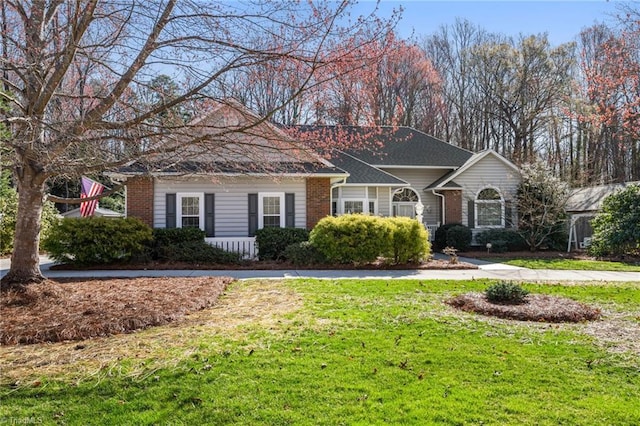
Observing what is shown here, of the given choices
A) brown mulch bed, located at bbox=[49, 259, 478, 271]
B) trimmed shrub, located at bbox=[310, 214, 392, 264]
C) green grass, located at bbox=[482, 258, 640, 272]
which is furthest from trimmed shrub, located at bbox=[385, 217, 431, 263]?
green grass, located at bbox=[482, 258, 640, 272]

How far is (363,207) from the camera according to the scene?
19.0 m

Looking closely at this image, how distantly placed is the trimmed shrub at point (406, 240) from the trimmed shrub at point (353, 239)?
23cm

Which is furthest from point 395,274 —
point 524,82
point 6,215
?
point 524,82

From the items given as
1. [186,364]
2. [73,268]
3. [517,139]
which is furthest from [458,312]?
[517,139]

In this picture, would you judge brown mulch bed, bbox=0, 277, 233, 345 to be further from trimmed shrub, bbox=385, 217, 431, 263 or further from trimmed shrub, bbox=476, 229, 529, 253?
trimmed shrub, bbox=476, 229, 529, 253

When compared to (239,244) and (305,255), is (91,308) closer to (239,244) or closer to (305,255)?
(305,255)

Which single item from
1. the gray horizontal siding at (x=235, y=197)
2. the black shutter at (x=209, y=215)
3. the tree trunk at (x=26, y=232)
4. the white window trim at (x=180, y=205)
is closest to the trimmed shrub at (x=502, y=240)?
the gray horizontal siding at (x=235, y=197)

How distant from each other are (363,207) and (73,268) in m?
11.2

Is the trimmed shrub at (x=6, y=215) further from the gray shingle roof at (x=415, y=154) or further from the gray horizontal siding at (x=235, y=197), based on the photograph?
the gray shingle roof at (x=415, y=154)

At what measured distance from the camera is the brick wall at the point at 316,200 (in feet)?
53.5

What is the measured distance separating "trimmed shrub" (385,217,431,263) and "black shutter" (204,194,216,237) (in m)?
6.45

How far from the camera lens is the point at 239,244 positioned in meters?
15.5

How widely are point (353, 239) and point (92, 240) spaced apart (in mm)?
7953

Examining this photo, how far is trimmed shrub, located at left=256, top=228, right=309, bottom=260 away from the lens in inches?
589
